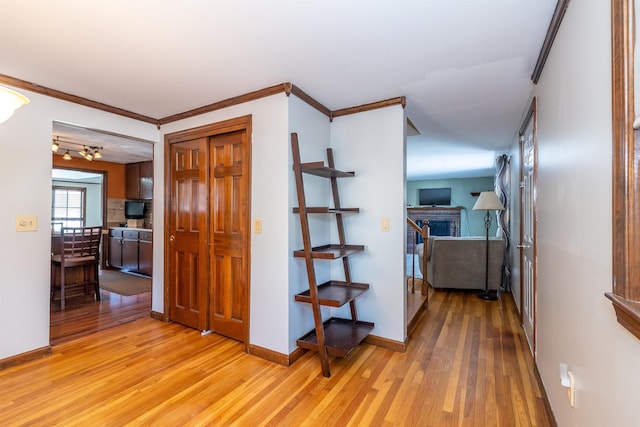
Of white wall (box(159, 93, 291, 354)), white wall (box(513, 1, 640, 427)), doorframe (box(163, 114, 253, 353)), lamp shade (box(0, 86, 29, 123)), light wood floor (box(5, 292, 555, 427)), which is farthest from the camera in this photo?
doorframe (box(163, 114, 253, 353))

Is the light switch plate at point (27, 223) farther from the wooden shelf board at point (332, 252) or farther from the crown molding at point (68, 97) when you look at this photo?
the wooden shelf board at point (332, 252)

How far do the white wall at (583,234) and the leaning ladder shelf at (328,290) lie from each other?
1331mm

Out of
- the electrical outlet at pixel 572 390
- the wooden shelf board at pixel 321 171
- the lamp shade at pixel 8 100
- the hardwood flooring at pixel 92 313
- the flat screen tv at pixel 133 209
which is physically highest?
the lamp shade at pixel 8 100

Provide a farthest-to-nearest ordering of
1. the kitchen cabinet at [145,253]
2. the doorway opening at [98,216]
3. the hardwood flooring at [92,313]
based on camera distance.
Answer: the kitchen cabinet at [145,253], the doorway opening at [98,216], the hardwood flooring at [92,313]

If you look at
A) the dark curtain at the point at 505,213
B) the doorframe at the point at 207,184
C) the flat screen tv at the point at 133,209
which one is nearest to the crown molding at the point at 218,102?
the doorframe at the point at 207,184

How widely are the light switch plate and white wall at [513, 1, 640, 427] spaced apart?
11.7ft

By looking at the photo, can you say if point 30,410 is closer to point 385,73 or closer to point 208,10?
point 208,10

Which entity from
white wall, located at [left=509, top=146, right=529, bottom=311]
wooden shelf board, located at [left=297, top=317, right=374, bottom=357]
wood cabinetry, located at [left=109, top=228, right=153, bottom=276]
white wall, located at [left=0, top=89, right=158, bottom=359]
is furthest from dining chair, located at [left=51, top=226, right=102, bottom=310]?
white wall, located at [left=509, top=146, right=529, bottom=311]

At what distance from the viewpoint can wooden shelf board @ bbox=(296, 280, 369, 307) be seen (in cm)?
237

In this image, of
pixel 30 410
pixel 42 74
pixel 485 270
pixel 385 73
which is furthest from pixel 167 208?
pixel 485 270

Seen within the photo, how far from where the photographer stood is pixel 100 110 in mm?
2904

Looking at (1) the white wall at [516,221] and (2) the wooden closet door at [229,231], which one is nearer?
(2) the wooden closet door at [229,231]

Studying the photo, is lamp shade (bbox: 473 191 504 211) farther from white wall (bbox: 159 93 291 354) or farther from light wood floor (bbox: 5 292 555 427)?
white wall (bbox: 159 93 291 354)

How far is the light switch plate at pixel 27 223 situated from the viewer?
2.40 meters
